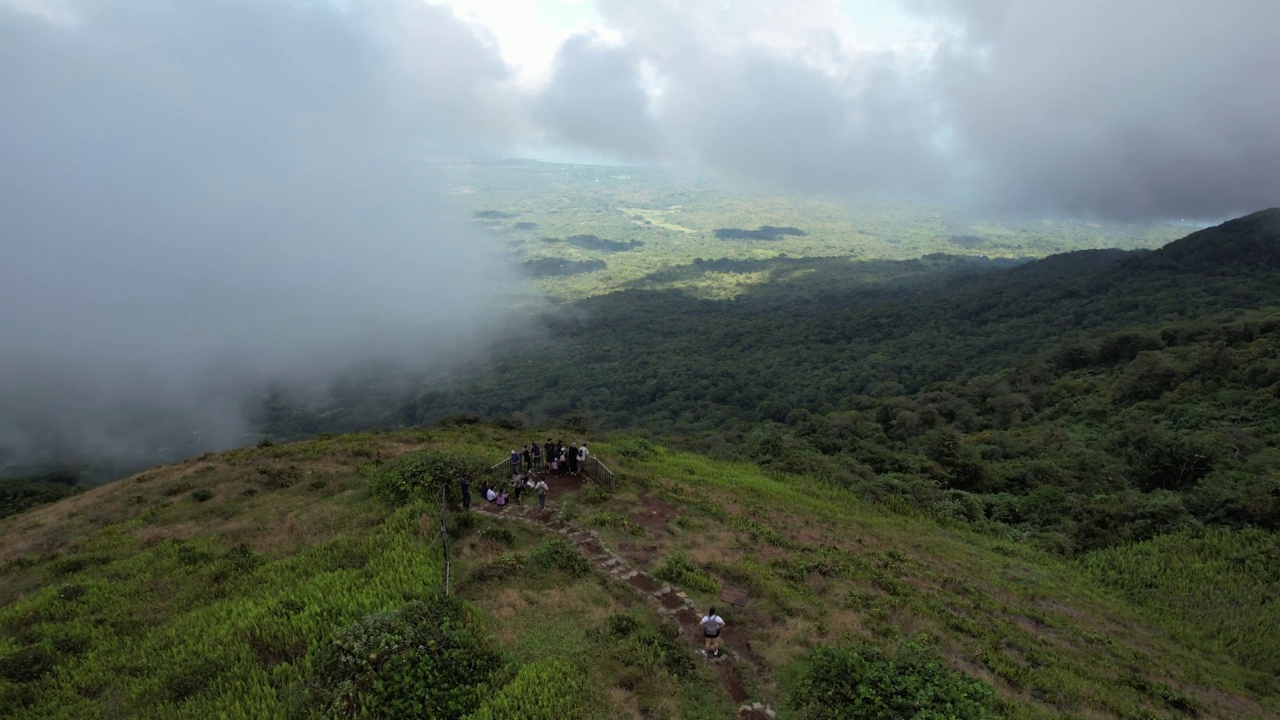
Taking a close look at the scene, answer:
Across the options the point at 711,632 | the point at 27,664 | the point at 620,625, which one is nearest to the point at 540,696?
the point at 620,625

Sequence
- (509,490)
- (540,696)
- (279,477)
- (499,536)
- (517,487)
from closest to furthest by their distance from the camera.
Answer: (540,696)
(499,536)
(517,487)
(509,490)
(279,477)

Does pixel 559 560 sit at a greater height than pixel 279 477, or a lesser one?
greater

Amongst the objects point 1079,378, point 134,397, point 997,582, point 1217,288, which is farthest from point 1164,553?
point 134,397

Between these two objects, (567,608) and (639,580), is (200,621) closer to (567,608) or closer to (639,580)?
(567,608)

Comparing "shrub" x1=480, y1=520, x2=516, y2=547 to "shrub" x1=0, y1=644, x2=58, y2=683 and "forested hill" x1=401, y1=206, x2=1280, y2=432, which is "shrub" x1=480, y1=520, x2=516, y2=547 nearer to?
"shrub" x1=0, y1=644, x2=58, y2=683

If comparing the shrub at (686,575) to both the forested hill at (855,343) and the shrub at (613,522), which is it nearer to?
the shrub at (613,522)

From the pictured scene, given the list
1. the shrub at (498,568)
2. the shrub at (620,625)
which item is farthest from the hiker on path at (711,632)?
the shrub at (498,568)

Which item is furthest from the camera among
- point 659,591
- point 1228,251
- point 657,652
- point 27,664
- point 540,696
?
point 1228,251
